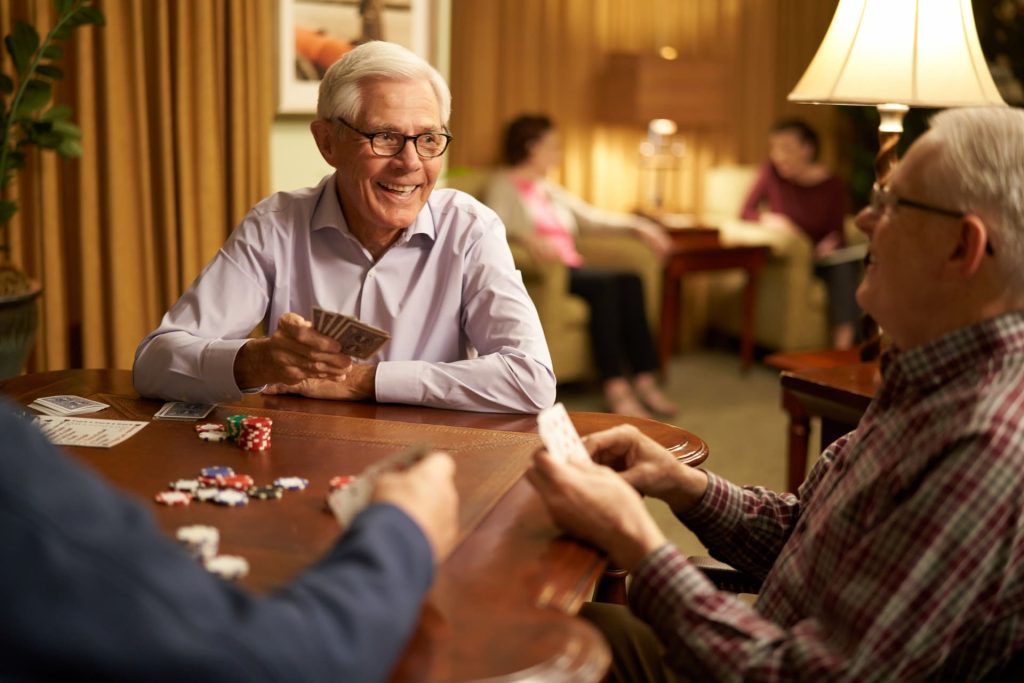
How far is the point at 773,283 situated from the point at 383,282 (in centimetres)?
441

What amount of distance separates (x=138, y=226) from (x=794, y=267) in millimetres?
3666

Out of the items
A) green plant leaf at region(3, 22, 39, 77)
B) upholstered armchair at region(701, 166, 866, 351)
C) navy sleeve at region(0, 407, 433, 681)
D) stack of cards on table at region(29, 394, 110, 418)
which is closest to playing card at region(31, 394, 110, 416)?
stack of cards on table at region(29, 394, 110, 418)

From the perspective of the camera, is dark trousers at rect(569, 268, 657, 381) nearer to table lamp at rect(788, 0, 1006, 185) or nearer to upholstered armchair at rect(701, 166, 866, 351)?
upholstered armchair at rect(701, 166, 866, 351)

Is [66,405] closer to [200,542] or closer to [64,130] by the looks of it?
[200,542]

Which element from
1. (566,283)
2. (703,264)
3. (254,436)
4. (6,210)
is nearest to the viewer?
(254,436)

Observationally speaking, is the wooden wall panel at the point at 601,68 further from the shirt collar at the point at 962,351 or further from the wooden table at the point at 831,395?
the shirt collar at the point at 962,351

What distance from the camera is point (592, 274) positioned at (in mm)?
5574

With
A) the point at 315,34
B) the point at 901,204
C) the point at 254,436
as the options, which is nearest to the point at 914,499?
the point at 901,204

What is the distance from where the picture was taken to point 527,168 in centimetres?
568

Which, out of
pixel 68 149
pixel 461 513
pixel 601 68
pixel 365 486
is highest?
pixel 601 68

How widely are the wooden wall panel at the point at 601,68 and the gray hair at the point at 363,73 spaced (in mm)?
3500

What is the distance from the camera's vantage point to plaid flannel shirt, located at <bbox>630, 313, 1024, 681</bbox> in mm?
1244

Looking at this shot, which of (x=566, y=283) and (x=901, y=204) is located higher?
(x=901, y=204)

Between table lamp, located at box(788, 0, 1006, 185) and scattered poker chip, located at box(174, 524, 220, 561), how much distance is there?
6.02ft
